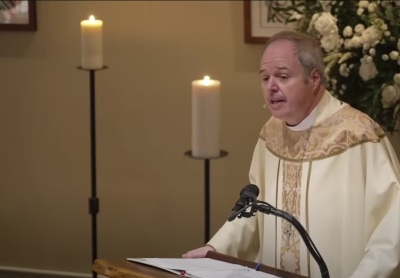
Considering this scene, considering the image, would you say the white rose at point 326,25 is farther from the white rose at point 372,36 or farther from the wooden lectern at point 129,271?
the wooden lectern at point 129,271

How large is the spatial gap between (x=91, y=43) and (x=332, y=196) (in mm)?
1329

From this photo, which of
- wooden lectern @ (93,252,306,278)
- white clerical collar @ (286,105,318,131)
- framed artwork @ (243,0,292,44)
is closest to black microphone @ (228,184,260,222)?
wooden lectern @ (93,252,306,278)

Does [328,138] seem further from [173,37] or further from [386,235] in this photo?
[173,37]

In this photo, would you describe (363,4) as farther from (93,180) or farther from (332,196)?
(93,180)

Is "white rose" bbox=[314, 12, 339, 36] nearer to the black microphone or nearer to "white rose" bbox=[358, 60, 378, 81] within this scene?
"white rose" bbox=[358, 60, 378, 81]

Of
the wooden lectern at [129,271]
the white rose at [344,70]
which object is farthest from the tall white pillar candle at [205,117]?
the wooden lectern at [129,271]

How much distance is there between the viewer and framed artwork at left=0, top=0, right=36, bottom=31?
390cm

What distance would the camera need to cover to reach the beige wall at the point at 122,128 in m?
3.83

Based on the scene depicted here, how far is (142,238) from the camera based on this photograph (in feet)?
13.3

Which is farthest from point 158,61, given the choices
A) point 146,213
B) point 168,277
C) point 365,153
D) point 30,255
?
point 168,277

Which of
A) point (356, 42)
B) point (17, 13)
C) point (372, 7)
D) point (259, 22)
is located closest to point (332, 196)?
point (356, 42)

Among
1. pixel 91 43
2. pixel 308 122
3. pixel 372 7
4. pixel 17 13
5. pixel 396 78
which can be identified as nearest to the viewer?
pixel 308 122

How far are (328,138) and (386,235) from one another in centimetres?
33

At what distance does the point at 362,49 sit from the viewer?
10.2 ft
